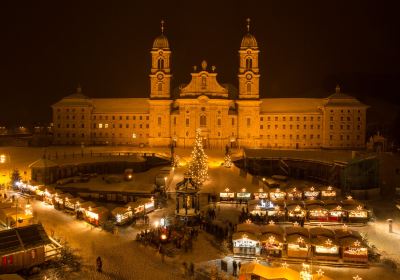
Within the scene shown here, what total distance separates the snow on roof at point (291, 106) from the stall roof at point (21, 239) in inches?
1879

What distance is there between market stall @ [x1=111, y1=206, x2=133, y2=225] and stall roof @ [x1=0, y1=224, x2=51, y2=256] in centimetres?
712

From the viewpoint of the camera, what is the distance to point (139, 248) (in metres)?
27.4

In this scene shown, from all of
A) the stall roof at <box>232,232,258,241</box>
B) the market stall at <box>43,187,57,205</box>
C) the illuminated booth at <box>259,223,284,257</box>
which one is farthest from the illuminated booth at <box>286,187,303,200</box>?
the market stall at <box>43,187,57,205</box>

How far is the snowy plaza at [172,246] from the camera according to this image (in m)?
23.9

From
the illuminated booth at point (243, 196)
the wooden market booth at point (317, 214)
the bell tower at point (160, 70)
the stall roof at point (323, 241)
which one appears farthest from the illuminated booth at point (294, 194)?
the bell tower at point (160, 70)

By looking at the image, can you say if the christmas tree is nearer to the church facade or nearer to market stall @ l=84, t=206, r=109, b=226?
market stall @ l=84, t=206, r=109, b=226

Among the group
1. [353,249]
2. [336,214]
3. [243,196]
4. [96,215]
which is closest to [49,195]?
[96,215]

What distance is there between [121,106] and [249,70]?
69.2 ft

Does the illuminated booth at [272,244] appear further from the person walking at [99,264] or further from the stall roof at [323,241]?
the person walking at [99,264]

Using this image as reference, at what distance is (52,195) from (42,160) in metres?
9.82

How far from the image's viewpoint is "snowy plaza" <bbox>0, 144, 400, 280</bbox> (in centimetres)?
2386

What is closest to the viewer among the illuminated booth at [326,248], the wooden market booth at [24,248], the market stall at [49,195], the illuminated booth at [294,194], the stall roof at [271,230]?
the wooden market booth at [24,248]

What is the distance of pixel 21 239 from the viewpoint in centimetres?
2417

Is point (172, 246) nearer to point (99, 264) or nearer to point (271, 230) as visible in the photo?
point (99, 264)
